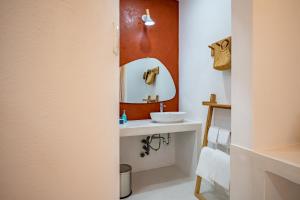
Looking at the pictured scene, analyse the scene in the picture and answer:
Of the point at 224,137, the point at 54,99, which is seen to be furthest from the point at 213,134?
the point at 54,99

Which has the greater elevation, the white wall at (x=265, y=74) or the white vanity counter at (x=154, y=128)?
the white wall at (x=265, y=74)

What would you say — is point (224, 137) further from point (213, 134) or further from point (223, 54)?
point (223, 54)

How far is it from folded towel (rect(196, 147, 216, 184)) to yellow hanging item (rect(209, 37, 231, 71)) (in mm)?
837

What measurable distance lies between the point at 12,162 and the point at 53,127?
0.14 m

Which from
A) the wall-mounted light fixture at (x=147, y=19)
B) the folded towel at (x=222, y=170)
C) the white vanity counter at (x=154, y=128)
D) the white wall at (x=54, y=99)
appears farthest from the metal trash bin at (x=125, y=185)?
the wall-mounted light fixture at (x=147, y=19)

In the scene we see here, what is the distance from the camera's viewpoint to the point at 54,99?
0.55 metres

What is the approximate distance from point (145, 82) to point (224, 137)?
133 cm

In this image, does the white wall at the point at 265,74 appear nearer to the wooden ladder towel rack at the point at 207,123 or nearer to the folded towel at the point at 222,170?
the folded towel at the point at 222,170

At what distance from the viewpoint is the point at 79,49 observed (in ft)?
1.93

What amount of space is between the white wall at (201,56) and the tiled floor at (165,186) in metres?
0.80

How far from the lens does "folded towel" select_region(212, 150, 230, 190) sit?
148 cm

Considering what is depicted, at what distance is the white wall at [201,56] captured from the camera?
6.09 feet

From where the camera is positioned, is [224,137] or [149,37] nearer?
[224,137]

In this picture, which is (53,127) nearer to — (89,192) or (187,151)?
(89,192)
